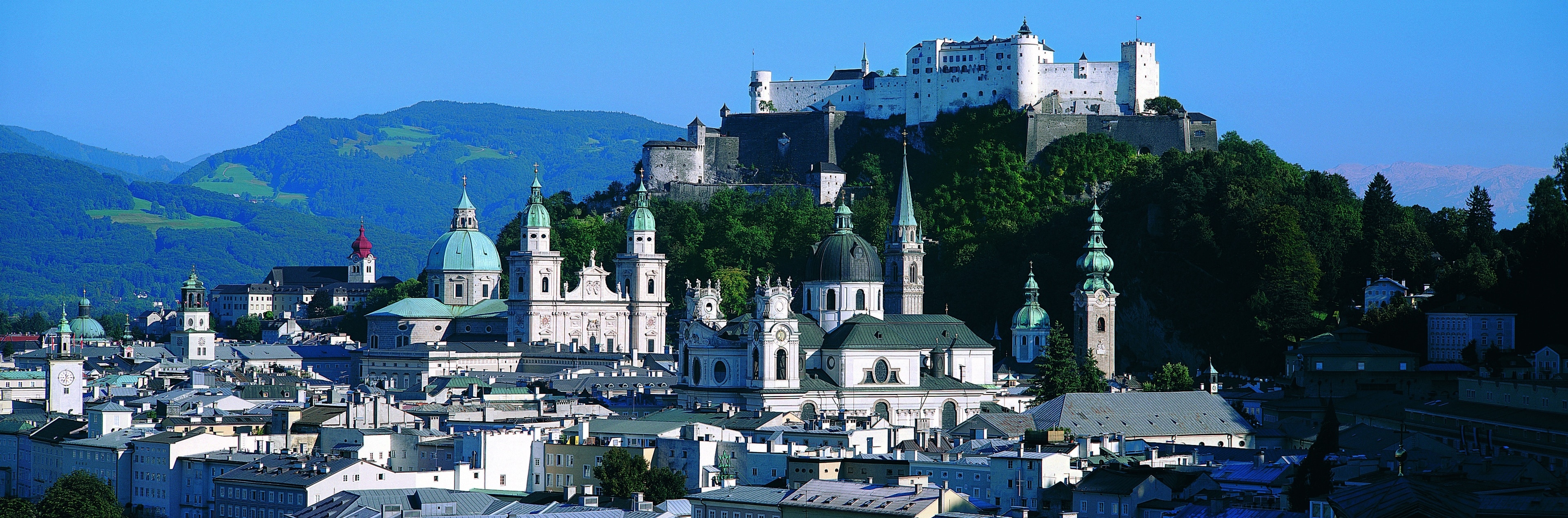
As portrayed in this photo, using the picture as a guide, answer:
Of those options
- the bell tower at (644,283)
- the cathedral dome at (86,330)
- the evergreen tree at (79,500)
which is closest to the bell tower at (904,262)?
the bell tower at (644,283)

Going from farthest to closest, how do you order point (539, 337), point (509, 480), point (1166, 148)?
1. point (1166, 148)
2. point (539, 337)
3. point (509, 480)

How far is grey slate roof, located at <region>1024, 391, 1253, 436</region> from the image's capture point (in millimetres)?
82125

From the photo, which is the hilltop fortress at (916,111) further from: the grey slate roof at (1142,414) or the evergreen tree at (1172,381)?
the grey slate roof at (1142,414)

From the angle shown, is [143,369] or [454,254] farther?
[454,254]

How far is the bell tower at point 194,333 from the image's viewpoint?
137625mm

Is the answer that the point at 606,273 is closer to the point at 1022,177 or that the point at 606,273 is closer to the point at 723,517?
the point at 1022,177

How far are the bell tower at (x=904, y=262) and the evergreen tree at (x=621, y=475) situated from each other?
40823mm

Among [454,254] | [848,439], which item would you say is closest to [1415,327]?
[848,439]

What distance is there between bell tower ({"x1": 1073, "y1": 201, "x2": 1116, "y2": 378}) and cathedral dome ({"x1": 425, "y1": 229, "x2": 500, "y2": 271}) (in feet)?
127

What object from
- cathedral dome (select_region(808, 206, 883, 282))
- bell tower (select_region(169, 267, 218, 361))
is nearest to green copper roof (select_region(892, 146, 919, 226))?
cathedral dome (select_region(808, 206, 883, 282))

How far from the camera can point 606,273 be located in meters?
124

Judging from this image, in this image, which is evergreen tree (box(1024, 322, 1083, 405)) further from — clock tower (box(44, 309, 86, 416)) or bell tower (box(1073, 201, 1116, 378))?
clock tower (box(44, 309, 86, 416))

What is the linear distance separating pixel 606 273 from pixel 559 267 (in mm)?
2595

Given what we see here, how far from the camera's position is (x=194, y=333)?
457 feet
